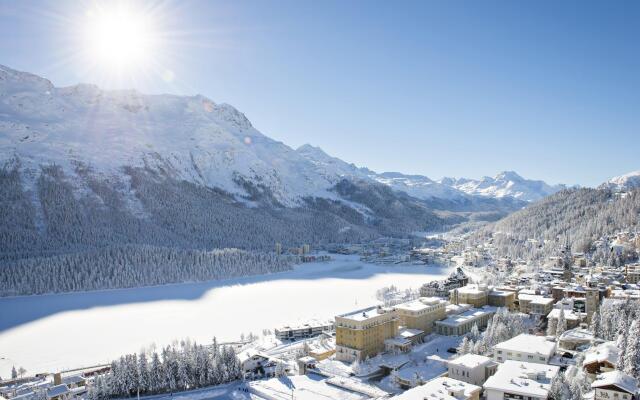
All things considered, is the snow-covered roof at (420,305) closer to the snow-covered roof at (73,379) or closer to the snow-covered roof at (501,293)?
the snow-covered roof at (501,293)

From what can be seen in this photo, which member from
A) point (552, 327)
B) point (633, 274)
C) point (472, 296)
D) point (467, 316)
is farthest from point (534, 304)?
point (633, 274)

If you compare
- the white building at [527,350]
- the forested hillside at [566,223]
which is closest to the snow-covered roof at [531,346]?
the white building at [527,350]

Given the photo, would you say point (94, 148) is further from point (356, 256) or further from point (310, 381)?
point (310, 381)

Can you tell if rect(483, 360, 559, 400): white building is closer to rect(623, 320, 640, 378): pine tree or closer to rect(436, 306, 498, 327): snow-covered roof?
rect(623, 320, 640, 378): pine tree

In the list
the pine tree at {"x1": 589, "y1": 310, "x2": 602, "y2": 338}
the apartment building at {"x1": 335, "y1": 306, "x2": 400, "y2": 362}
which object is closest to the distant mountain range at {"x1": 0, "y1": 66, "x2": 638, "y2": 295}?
the apartment building at {"x1": 335, "y1": 306, "x2": 400, "y2": 362}

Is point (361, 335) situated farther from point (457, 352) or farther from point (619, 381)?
point (619, 381)

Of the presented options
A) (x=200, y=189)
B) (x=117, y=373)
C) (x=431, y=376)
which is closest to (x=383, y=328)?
(x=431, y=376)
